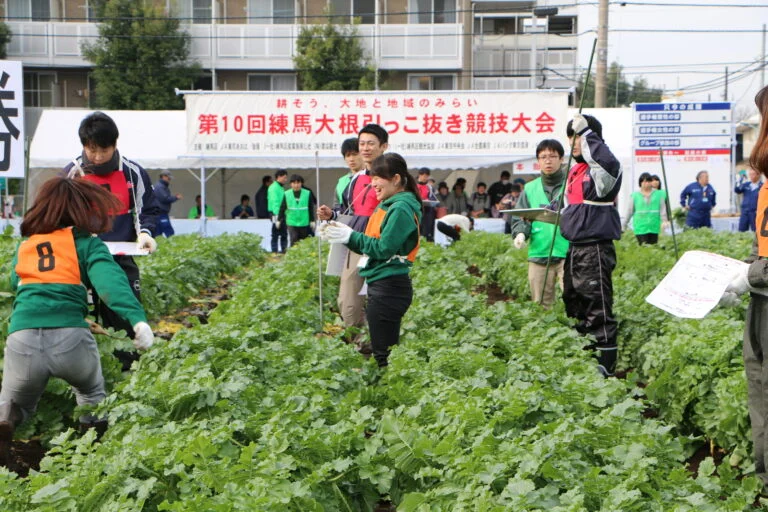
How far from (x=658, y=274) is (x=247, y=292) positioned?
15.1ft

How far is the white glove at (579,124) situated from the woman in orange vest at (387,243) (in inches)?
56.4

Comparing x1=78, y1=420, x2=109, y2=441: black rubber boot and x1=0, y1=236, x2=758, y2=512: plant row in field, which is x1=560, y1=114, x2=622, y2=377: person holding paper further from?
x1=78, y1=420, x2=109, y2=441: black rubber boot

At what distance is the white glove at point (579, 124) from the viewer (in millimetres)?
6973

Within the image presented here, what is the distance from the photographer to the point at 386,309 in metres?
6.50

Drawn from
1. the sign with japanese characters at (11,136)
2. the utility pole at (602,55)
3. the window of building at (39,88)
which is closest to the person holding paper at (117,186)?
the sign with japanese characters at (11,136)

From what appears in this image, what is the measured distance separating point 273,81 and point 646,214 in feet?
82.8

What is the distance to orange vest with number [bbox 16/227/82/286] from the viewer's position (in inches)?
193

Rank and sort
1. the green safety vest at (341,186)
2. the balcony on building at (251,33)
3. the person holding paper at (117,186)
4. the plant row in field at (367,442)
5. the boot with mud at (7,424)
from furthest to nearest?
1. the balcony on building at (251,33)
2. the green safety vest at (341,186)
3. the person holding paper at (117,186)
4. the boot with mud at (7,424)
5. the plant row in field at (367,442)

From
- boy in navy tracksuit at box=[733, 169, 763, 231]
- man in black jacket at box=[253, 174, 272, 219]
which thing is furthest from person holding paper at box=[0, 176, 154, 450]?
man in black jacket at box=[253, 174, 272, 219]

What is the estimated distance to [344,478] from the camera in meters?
4.15

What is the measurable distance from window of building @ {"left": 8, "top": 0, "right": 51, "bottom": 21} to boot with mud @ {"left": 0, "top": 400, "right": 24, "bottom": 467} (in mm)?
36642

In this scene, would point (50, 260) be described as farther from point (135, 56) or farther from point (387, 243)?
point (135, 56)

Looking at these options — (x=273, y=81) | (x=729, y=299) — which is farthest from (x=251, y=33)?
(x=729, y=299)

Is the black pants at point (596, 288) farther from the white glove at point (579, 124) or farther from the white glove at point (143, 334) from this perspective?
the white glove at point (143, 334)
